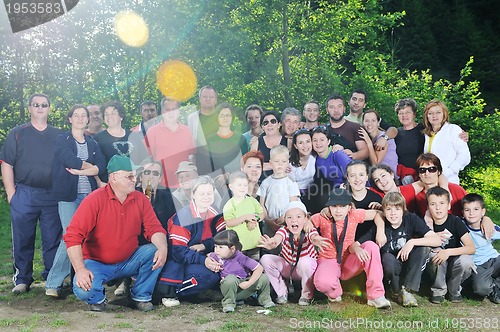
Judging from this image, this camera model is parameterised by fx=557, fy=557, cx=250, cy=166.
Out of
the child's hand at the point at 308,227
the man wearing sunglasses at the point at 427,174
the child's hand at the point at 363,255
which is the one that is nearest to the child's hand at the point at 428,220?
the man wearing sunglasses at the point at 427,174

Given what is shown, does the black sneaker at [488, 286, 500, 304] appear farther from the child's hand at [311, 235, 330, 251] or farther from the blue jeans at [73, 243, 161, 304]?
the blue jeans at [73, 243, 161, 304]

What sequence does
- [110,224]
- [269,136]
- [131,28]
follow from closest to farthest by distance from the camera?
[110,224] < [269,136] < [131,28]

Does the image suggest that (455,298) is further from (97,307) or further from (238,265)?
(97,307)

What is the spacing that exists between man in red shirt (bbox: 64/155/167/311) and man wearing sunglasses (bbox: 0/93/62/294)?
3.54 ft

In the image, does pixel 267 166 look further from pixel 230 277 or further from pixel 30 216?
pixel 30 216

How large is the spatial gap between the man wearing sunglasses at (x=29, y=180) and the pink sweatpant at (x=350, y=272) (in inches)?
123

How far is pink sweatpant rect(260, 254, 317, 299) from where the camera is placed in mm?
5723

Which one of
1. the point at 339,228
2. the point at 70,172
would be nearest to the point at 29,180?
the point at 70,172

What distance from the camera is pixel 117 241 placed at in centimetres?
562

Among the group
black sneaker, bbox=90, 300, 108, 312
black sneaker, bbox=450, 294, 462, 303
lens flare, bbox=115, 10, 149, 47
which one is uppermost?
lens flare, bbox=115, 10, 149, 47

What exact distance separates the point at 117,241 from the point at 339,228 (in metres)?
2.29

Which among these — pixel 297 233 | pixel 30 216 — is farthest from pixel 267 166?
pixel 30 216

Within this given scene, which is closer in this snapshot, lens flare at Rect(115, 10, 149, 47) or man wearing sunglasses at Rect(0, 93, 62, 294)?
man wearing sunglasses at Rect(0, 93, 62, 294)

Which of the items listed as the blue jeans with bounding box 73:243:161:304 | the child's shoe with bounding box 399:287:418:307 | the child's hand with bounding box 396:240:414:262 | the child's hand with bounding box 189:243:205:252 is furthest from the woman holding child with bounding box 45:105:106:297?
the child's shoe with bounding box 399:287:418:307
